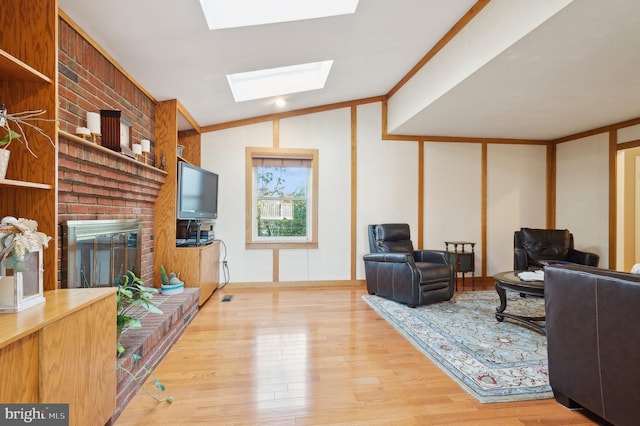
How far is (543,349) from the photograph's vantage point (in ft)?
7.80

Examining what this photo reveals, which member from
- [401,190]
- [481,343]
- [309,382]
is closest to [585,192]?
[401,190]

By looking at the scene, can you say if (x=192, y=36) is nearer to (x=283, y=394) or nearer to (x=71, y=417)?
(x=71, y=417)

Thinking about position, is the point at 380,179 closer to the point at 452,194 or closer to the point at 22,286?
the point at 452,194

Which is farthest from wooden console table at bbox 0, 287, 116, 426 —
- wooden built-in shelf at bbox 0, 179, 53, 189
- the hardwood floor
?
wooden built-in shelf at bbox 0, 179, 53, 189

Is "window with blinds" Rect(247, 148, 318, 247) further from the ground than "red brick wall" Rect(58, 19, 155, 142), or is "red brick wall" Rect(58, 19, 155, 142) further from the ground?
"red brick wall" Rect(58, 19, 155, 142)

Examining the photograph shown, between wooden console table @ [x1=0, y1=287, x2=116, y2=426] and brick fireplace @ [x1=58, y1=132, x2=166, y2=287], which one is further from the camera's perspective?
brick fireplace @ [x1=58, y1=132, x2=166, y2=287]

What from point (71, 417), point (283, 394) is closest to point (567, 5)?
point (283, 394)

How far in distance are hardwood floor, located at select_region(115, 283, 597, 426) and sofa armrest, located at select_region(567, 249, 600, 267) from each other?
3.01 m

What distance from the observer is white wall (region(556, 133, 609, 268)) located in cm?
425

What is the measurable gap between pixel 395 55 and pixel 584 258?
141 inches

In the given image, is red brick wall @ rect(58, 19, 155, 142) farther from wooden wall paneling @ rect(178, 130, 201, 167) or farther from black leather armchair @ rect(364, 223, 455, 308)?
black leather armchair @ rect(364, 223, 455, 308)

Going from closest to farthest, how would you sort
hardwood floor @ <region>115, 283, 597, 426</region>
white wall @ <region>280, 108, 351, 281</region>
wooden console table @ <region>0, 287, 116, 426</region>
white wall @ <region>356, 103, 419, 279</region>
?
1. wooden console table @ <region>0, 287, 116, 426</region>
2. hardwood floor @ <region>115, 283, 597, 426</region>
3. white wall @ <region>280, 108, 351, 281</region>
4. white wall @ <region>356, 103, 419, 279</region>

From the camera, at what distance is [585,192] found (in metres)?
4.51

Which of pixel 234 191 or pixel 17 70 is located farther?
pixel 234 191
